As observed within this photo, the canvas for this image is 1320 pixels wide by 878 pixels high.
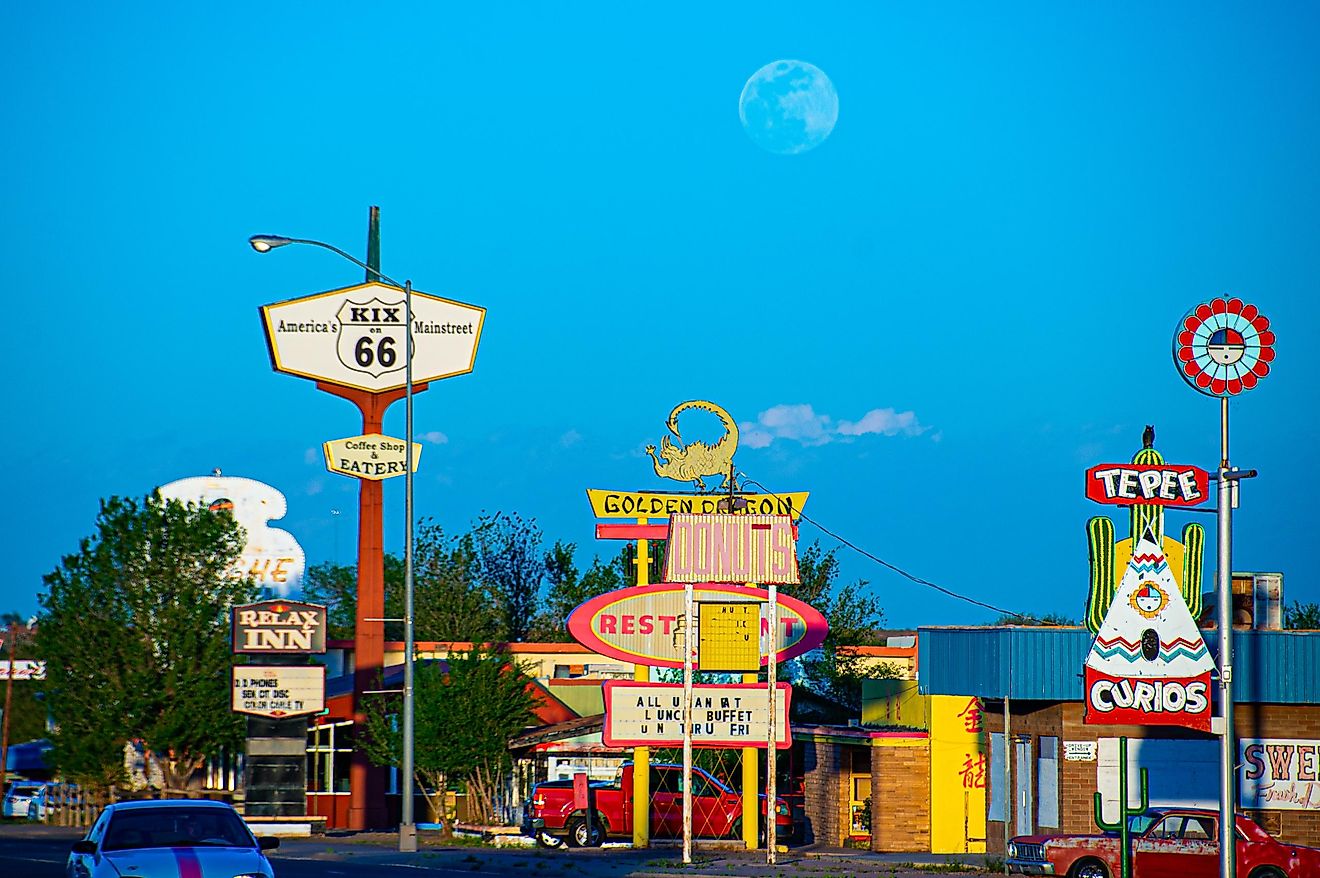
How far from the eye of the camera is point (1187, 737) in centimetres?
3034

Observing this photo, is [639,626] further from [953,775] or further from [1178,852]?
[1178,852]

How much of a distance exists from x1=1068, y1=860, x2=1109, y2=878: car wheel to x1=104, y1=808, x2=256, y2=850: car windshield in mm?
14282

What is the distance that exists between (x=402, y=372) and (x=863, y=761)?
65.1 feet

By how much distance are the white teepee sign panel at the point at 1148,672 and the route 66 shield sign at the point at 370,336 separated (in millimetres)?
27295

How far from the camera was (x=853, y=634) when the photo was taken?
70.2 metres

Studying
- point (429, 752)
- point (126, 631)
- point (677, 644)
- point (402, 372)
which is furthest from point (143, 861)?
point (402, 372)

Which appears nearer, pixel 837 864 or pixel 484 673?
pixel 837 864

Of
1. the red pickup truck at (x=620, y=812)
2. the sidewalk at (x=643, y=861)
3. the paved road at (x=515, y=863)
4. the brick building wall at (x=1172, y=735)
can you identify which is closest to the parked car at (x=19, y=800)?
the paved road at (x=515, y=863)

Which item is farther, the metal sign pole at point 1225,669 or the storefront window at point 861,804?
the storefront window at point 861,804

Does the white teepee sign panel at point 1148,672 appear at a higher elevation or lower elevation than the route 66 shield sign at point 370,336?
lower

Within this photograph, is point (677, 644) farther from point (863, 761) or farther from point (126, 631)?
point (126, 631)

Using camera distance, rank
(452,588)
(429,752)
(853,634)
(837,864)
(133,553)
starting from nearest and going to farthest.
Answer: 1. (837,864)
2. (429,752)
3. (133,553)
4. (853,634)
5. (452,588)

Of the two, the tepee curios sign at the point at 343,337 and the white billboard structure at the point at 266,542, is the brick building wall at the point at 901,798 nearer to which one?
the tepee curios sign at the point at 343,337

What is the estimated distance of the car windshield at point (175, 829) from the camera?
56.4 ft
